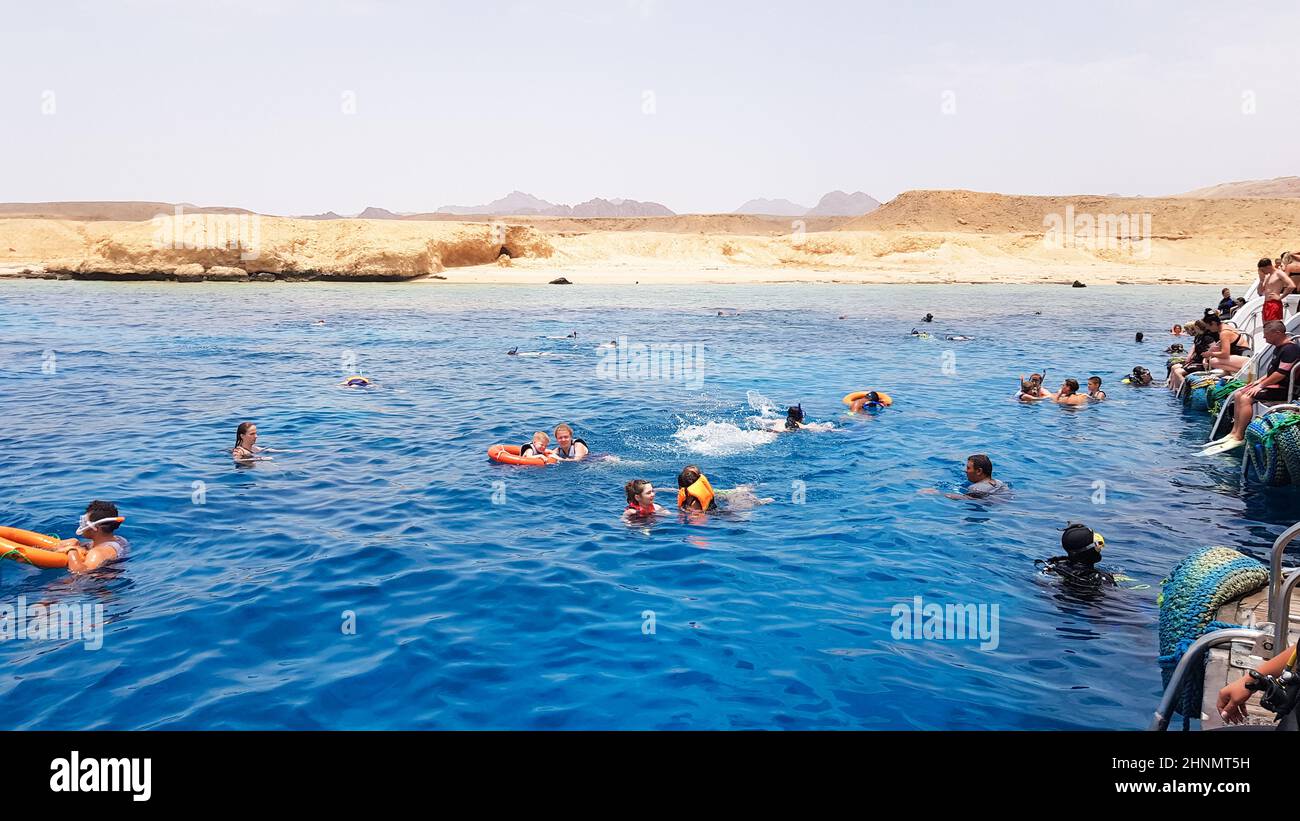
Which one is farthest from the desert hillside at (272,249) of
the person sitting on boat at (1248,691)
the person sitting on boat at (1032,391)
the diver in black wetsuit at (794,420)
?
the person sitting on boat at (1248,691)

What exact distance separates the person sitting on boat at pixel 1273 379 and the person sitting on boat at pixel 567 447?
10223 mm

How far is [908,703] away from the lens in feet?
21.4

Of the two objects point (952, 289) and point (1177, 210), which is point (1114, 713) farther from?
point (1177, 210)

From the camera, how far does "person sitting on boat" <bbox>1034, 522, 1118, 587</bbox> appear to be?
8.54 metres

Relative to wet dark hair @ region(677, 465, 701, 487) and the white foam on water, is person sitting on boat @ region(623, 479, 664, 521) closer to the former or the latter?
wet dark hair @ region(677, 465, 701, 487)

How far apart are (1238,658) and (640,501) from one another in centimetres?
650

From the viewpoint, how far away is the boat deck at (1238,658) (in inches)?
203

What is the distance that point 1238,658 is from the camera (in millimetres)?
5746

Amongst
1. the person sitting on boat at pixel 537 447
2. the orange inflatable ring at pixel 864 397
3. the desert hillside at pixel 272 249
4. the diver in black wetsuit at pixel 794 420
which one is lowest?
the person sitting on boat at pixel 537 447

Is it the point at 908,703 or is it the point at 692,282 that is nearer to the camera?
the point at 908,703

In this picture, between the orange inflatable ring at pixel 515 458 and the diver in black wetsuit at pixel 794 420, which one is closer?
the orange inflatable ring at pixel 515 458

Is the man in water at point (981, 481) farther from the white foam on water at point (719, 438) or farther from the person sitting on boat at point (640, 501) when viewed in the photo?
the person sitting on boat at point (640, 501)
